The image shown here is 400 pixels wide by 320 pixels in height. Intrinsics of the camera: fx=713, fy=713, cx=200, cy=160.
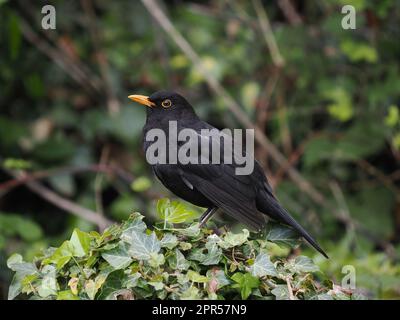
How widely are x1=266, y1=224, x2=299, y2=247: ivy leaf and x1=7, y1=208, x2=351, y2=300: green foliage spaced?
1.25ft

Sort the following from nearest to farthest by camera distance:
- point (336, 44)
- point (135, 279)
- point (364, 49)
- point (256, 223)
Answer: point (135, 279) < point (256, 223) < point (364, 49) < point (336, 44)

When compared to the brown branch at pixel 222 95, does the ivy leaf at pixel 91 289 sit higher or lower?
lower

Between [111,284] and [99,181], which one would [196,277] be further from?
[99,181]

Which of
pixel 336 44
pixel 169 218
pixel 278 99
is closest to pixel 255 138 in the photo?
pixel 278 99

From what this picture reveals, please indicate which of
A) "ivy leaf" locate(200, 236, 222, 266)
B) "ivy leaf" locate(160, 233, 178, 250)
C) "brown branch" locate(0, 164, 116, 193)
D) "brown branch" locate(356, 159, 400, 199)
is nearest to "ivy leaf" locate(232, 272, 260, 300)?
"ivy leaf" locate(200, 236, 222, 266)

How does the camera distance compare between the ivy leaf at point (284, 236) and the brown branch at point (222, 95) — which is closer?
the ivy leaf at point (284, 236)

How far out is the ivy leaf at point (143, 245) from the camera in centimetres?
289

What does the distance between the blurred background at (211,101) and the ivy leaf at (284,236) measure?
346 cm

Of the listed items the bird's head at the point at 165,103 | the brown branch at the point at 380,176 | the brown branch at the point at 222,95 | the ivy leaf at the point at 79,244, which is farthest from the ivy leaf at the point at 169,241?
the brown branch at the point at 380,176

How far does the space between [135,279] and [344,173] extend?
556 centimetres

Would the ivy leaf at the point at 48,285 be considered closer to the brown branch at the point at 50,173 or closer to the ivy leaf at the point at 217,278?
the ivy leaf at the point at 217,278
